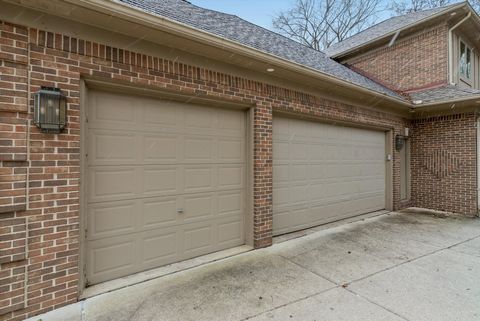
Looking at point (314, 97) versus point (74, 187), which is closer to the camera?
point (74, 187)

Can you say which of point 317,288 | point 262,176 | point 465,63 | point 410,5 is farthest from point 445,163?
point 410,5

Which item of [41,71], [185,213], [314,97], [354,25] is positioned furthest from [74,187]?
[354,25]

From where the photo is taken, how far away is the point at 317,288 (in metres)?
3.18

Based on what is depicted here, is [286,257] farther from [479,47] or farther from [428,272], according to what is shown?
[479,47]

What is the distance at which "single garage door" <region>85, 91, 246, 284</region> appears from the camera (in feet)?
10.8

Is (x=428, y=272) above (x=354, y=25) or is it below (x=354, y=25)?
below

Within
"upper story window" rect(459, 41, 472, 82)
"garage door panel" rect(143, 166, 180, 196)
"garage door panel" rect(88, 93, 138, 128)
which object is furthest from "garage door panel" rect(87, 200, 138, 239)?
"upper story window" rect(459, 41, 472, 82)

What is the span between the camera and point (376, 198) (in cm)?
738

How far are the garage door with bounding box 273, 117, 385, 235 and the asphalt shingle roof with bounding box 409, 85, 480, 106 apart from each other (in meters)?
1.57

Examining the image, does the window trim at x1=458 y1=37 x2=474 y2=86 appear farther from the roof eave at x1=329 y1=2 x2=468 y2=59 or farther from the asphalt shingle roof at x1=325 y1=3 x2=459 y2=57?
the asphalt shingle roof at x1=325 y1=3 x2=459 y2=57

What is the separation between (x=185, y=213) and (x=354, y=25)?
18248 millimetres

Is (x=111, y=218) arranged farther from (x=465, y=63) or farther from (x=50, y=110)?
(x=465, y=63)

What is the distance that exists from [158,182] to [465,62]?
11238mm

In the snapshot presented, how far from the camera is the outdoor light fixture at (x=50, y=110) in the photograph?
265 cm
